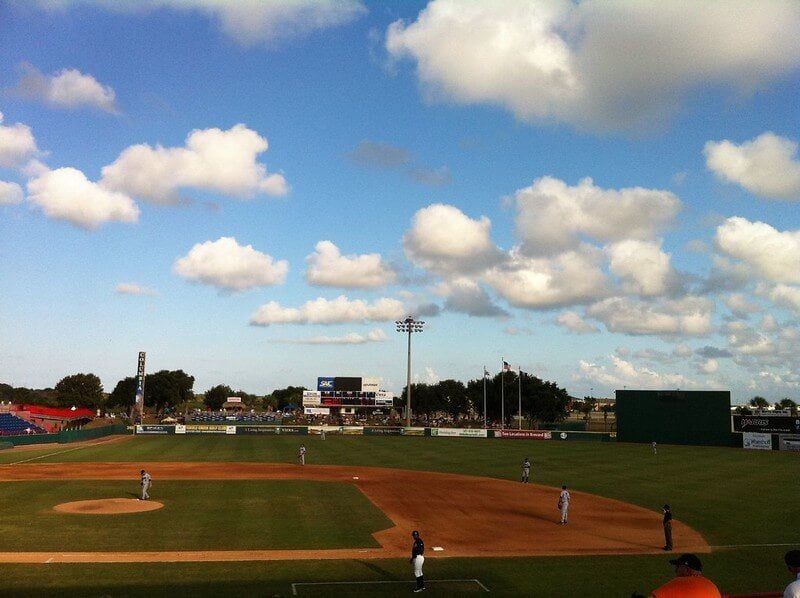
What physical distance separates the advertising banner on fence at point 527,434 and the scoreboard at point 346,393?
71.2 m

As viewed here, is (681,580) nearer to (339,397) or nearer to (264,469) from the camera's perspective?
(264,469)

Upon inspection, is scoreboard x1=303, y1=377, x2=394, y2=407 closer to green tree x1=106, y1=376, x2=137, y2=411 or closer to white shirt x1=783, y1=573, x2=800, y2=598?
green tree x1=106, y1=376, x2=137, y2=411

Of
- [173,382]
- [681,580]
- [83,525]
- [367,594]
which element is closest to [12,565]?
[83,525]

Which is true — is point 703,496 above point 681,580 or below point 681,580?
below

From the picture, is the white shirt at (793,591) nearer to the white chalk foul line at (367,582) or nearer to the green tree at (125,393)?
the white chalk foul line at (367,582)

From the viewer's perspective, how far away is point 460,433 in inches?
3536

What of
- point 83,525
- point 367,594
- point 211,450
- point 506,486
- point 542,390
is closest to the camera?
point 367,594

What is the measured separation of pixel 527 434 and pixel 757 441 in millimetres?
28784

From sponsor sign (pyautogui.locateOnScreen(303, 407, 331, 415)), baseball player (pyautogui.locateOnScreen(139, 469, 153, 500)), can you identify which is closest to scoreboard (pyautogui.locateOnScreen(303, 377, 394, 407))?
sponsor sign (pyautogui.locateOnScreen(303, 407, 331, 415))

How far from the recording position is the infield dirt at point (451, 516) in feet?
75.0

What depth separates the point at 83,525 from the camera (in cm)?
2670

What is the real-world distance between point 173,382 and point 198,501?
143179 mm

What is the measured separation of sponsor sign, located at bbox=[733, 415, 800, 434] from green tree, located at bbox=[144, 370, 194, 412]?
136309mm

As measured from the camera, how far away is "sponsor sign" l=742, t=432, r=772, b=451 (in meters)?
73.8
